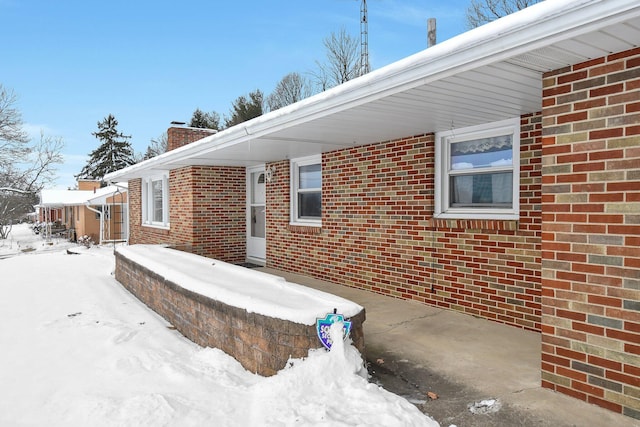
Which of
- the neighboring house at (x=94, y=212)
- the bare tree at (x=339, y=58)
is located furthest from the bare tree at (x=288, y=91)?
the neighboring house at (x=94, y=212)

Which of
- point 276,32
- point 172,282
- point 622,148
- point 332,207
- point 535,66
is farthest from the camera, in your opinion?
point 276,32

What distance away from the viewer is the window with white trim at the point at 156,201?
36.1 feet

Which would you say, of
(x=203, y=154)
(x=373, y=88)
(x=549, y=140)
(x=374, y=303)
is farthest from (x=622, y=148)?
(x=203, y=154)

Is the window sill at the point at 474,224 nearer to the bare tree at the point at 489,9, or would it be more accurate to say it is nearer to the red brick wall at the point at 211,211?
the red brick wall at the point at 211,211

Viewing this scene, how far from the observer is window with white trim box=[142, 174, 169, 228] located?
11.0 meters

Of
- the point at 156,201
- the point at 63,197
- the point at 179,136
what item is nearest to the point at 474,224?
the point at 179,136

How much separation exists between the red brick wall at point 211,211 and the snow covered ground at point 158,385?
13.6ft

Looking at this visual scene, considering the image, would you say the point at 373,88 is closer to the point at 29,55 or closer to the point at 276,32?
the point at 276,32

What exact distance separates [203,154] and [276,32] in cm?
1949

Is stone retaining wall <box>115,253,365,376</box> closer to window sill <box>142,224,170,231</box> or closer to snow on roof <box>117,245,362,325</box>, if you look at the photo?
snow on roof <box>117,245,362,325</box>

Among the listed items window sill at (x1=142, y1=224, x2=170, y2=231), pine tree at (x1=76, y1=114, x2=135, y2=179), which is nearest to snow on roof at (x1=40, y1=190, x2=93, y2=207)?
window sill at (x1=142, y1=224, x2=170, y2=231)

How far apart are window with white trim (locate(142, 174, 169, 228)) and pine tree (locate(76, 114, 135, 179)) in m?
37.4

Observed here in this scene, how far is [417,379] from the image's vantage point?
3.16 m

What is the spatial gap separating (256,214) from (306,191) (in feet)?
7.00
